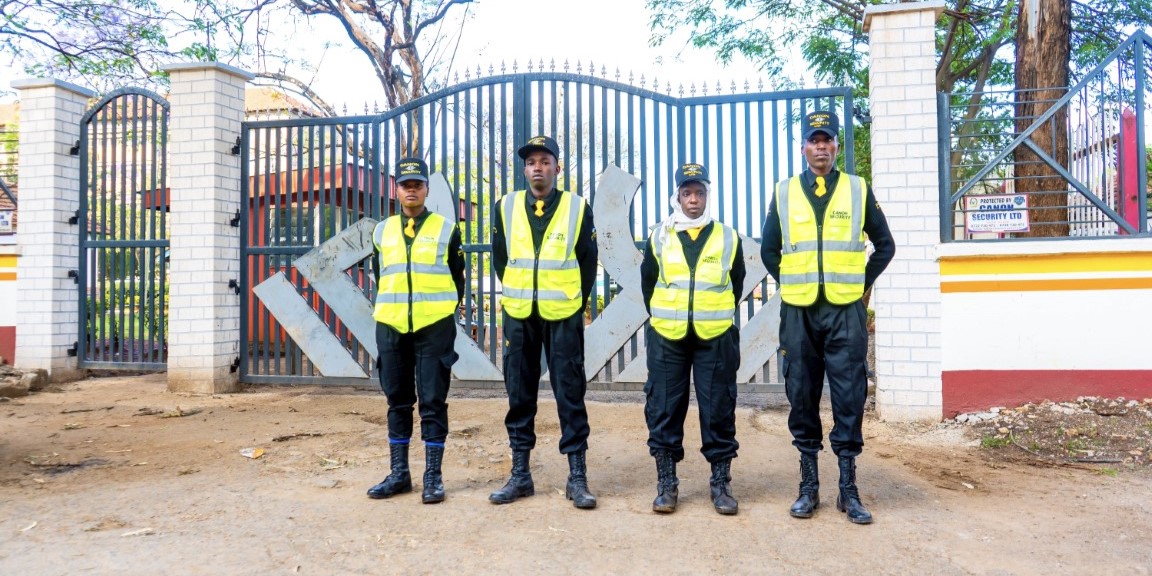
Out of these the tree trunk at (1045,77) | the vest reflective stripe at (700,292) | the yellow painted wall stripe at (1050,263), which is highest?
the tree trunk at (1045,77)

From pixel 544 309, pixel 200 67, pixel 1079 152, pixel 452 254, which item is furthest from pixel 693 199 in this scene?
pixel 200 67

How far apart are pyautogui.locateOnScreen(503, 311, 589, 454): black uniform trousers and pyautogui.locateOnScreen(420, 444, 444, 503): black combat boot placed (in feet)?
1.36

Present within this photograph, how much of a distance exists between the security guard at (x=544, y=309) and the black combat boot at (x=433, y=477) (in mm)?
295

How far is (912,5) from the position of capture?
574cm

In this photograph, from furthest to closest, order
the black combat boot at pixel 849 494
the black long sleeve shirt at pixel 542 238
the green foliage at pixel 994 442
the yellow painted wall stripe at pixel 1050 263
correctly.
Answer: the yellow painted wall stripe at pixel 1050 263 < the green foliage at pixel 994 442 < the black long sleeve shirt at pixel 542 238 < the black combat boot at pixel 849 494

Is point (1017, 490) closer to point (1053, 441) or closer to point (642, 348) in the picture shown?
point (1053, 441)

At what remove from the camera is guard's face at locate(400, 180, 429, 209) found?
415cm

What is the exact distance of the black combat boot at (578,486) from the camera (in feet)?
12.7

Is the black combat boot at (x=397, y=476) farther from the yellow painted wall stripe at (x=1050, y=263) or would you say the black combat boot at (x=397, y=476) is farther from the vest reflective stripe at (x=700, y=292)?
the yellow painted wall stripe at (x=1050, y=263)

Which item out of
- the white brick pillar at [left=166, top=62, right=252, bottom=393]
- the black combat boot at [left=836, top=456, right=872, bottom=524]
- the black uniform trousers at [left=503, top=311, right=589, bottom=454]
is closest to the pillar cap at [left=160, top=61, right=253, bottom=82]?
the white brick pillar at [left=166, top=62, right=252, bottom=393]

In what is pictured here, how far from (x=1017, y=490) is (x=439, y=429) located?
3.26 meters

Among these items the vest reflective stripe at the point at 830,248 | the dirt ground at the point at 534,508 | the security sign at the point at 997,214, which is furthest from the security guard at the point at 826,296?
the security sign at the point at 997,214

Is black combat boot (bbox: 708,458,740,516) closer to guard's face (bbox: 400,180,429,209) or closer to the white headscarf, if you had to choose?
the white headscarf

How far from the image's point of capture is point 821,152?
3805 mm
